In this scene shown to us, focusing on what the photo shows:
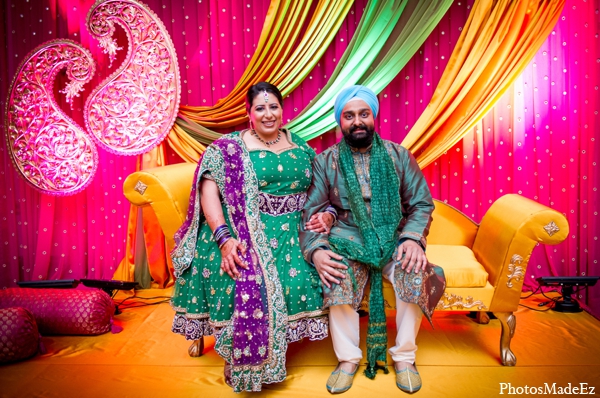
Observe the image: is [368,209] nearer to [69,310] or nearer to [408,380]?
[408,380]

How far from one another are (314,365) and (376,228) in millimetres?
742

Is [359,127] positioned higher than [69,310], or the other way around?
[359,127]

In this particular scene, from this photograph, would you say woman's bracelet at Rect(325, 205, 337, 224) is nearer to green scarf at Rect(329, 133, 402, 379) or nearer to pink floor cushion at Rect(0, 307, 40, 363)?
green scarf at Rect(329, 133, 402, 379)

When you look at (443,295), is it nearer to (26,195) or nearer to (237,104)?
(237,104)

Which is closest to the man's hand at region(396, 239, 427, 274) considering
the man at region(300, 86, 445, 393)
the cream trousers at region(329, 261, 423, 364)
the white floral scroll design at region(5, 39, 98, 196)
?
the man at region(300, 86, 445, 393)

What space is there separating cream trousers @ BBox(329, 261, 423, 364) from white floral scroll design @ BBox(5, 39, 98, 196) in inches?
83.7

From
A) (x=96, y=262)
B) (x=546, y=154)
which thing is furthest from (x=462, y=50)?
(x=96, y=262)

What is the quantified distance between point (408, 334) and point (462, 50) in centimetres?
192

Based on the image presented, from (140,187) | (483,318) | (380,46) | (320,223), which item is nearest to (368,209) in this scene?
(320,223)

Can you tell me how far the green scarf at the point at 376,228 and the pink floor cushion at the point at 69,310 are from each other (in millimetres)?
1444

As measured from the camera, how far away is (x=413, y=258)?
222 centimetres

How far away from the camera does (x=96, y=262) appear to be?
3.73 meters

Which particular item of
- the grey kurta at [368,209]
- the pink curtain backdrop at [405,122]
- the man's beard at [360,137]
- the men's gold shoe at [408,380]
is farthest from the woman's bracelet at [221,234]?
the pink curtain backdrop at [405,122]

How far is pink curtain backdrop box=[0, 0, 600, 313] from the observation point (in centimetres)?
329
